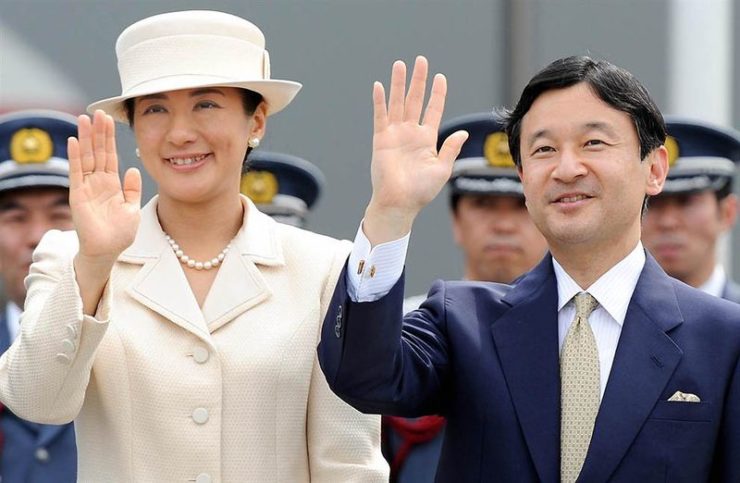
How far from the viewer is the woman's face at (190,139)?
311 centimetres

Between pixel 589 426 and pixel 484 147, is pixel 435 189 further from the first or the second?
pixel 484 147

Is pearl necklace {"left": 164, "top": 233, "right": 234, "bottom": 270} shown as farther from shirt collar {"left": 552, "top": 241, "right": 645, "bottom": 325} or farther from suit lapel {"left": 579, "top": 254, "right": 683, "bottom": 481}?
suit lapel {"left": 579, "top": 254, "right": 683, "bottom": 481}

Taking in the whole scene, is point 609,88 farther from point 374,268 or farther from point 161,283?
point 161,283

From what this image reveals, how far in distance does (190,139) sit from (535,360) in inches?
30.3

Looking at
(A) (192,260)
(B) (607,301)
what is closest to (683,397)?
(B) (607,301)

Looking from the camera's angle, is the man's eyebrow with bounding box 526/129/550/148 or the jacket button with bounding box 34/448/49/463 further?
the jacket button with bounding box 34/448/49/463

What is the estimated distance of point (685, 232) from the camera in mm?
4758

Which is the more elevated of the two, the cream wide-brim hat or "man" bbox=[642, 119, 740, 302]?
the cream wide-brim hat

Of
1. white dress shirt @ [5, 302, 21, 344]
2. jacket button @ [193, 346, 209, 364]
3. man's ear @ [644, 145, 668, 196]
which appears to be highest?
man's ear @ [644, 145, 668, 196]

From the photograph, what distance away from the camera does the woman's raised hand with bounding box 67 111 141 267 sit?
2.88 metres

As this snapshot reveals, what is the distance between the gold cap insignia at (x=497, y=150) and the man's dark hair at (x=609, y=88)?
1.77 m

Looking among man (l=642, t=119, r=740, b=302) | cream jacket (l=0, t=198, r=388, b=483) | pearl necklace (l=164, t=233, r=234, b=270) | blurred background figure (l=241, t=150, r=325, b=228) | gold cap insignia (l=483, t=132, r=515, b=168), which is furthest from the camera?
blurred background figure (l=241, t=150, r=325, b=228)

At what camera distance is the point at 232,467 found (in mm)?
3057

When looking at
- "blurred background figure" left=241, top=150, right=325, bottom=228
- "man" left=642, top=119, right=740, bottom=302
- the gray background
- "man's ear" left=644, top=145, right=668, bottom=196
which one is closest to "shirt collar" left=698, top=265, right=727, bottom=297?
"man" left=642, top=119, right=740, bottom=302
